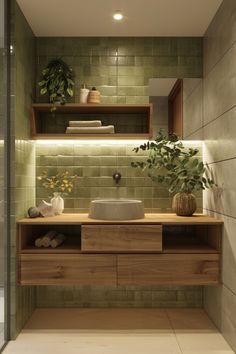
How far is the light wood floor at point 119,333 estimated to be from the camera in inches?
100

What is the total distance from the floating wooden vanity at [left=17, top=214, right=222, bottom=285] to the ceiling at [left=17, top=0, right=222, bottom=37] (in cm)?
159

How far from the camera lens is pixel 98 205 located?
110 inches

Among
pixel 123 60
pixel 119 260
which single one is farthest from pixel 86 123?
pixel 119 260

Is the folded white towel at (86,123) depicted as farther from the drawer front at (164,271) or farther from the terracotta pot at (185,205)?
the drawer front at (164,271)

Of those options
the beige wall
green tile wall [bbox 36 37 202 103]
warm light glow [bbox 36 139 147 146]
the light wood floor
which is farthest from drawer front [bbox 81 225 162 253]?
green tile wall [bbox 36 37 202 103]

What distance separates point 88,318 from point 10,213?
1146mm

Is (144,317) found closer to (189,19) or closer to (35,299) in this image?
(35,299)

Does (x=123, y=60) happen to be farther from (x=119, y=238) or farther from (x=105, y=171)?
(x=119, y=238)

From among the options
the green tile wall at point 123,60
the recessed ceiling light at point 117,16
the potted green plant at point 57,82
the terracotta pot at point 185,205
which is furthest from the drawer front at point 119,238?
the recessed ceiling light at point 117,16

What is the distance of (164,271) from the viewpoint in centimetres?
270

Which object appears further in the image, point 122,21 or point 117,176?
point 117,176

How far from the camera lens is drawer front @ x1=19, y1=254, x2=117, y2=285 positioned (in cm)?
270

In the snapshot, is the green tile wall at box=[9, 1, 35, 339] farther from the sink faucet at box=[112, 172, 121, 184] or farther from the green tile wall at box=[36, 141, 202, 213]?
the sink faucet at box=[112, 172, 121, 184]

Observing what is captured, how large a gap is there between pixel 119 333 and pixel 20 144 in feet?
5.32
